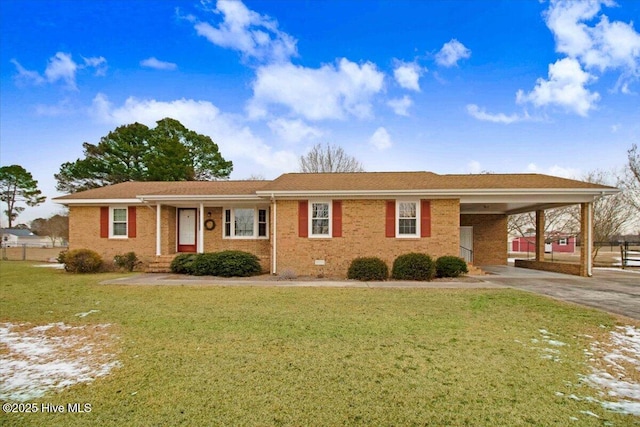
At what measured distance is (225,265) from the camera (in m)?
13.4

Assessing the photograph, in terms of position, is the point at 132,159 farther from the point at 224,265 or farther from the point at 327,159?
the point at 224,265

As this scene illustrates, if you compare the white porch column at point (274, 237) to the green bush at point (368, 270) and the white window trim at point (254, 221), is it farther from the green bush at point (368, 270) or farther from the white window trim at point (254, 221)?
the green bush at point (368, 270)

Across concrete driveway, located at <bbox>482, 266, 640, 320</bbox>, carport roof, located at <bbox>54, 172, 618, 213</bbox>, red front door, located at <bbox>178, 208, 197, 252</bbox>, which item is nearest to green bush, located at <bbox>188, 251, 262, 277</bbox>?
carport roof, located at <bbox>54, 172, 618, 213</bbox>

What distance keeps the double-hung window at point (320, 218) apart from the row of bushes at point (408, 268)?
1.83 metres

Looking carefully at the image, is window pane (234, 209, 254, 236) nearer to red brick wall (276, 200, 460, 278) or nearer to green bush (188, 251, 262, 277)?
green bush (188, 251, 262, 277)

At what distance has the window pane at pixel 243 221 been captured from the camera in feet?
51.4

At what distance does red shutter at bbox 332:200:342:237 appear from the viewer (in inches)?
532

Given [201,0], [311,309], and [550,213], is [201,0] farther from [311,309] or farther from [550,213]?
[550,213]

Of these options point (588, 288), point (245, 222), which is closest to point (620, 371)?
point (588, 288)

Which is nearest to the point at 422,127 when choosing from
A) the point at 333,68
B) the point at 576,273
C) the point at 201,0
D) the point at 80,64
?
the point at 333,68

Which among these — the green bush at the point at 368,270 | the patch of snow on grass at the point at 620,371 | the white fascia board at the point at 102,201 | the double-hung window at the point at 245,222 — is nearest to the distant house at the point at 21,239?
the white fascia board at the point at 102,201

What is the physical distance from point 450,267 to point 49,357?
11.7m

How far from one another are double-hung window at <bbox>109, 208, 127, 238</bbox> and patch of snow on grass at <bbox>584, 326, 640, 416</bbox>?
673 inches

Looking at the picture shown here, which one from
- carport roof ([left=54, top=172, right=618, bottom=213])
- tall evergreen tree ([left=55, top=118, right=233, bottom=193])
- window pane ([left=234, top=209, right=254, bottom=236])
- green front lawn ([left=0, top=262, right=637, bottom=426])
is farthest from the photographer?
tall evergreen tree ([left=55, top=118, right=233, bottom=193])
